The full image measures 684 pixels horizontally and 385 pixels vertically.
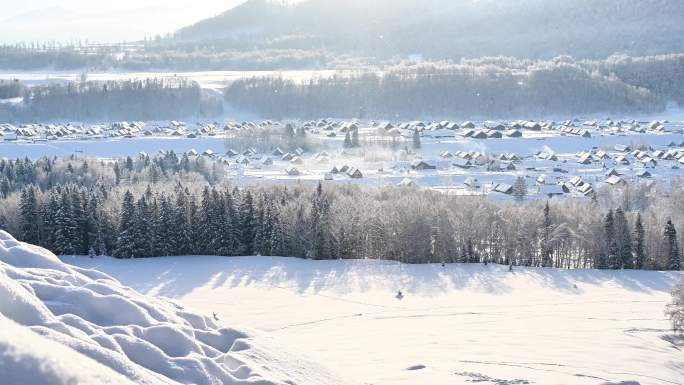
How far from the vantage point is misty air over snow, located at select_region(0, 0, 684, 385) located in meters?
9.34

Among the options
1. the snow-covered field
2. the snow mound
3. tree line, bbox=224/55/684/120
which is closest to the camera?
the snow mound

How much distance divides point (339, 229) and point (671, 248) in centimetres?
1497

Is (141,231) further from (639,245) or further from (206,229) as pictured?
(639,245)

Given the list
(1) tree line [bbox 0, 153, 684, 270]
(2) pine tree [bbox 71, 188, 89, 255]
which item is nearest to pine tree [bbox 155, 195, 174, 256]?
(1) tree line [bbox 0, 153, 684, 270]

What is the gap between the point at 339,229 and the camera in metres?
35.1

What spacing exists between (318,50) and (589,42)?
57770mm

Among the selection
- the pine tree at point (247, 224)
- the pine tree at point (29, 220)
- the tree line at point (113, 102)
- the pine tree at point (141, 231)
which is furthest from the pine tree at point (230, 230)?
the tree line at point (113, 102)

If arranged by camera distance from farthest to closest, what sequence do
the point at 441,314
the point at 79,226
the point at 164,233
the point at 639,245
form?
the point at 79,226 < the point at 164,233 < the point at 639,245 < the point at 441,314

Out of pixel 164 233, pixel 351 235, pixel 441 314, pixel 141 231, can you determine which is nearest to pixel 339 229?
pixel 351 235

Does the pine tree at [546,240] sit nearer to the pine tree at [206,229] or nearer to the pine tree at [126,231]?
the pine tree at [206,229]

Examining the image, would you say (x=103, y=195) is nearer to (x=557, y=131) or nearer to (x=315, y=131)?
(x=315, y=131)

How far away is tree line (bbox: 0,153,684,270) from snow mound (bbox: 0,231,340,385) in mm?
24248

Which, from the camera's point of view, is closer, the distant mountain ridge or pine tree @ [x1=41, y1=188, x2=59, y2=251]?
pine tree @ [x1=41, y1=188, x2=59, y2=251]

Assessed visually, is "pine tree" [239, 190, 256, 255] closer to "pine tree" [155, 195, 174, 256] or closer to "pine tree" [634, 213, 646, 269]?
"pine tree" [155, 195, 174, 256]
